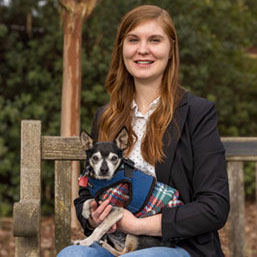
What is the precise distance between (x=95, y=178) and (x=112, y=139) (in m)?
0.39

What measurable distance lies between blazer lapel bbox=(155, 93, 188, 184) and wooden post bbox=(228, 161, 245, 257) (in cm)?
88

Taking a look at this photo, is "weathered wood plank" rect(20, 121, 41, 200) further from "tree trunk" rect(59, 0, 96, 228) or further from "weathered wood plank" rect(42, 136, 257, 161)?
"tree trunk" rect(59, 0, 96, 228)

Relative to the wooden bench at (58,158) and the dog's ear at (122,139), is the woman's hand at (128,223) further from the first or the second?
the wooden bench at (58,158)

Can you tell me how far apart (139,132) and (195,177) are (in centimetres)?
50

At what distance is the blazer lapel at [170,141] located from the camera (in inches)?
115

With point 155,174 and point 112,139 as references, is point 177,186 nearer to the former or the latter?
point 155,174

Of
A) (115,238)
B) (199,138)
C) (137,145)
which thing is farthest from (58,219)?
(199,138)

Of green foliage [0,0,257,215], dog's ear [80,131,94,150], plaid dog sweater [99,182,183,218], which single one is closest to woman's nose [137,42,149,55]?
dog's ear [80,131,94,150]

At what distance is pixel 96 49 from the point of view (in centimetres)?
726

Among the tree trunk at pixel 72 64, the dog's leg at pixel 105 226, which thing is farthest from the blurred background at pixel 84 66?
the dog's leg at pixel 105 226

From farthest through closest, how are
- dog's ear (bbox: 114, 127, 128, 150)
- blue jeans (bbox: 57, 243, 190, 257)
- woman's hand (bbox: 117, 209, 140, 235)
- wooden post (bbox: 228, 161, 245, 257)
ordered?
wooden post (bbox: 228, 161, 245, 257), dog's ear (bbox: 114, 127, 128, 150), woman's hand (bbox: 117, 209, 140, 235), blue jeans (bbox: 57, 243, 190, 257)

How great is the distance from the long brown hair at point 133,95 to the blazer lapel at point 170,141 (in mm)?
31

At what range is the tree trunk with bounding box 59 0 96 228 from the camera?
208 inches

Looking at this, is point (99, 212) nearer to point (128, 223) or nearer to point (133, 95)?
point (128, 223)
